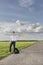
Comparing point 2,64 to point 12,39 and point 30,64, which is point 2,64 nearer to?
point 30,64

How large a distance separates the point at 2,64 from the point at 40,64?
2.02 meters

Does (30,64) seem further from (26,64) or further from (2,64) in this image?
(2,64)

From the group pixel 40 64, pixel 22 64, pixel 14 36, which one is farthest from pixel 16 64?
pixel 14 36

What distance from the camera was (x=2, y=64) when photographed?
39.0 feet

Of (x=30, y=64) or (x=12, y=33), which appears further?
(x=12, y=33)

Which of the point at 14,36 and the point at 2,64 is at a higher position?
the point at 14,36

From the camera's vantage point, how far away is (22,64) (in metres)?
11.9

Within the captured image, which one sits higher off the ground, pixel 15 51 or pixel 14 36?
pixel 14 36

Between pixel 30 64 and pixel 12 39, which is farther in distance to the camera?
pixel 12 39

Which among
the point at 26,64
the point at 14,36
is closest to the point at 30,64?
the point at 26,64

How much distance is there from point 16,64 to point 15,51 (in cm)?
870

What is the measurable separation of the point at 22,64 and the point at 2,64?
1.05 meters

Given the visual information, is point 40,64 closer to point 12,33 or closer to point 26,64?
point 26,64

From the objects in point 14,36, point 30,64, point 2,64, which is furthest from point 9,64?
point 14,36
